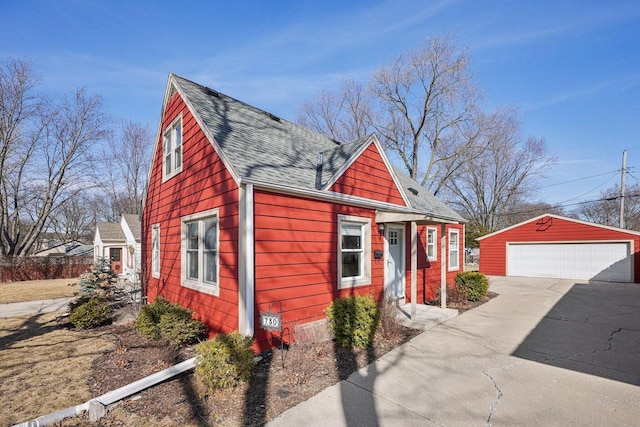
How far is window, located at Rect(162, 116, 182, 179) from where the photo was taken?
8.07 metres

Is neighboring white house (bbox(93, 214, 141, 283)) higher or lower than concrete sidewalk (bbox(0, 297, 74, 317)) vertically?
higher

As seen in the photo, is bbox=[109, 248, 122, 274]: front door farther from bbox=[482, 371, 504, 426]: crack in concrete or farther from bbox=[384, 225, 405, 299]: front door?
bbox=[482, 371, 504, 426]: crack in concrete

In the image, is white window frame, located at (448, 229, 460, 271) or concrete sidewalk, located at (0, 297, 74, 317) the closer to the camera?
concrete sidewalk, located at (0, 297, 74, 317)

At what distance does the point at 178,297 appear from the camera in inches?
301

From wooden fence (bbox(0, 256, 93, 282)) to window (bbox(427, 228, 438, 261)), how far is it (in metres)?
19.2

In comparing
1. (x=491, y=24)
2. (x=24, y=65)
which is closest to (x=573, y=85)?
(x=491, y=24)

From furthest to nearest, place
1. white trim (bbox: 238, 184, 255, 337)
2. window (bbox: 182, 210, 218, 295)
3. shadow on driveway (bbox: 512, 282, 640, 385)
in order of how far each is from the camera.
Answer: window (bbox: 182, 210, 218, 295), white trim (bbox: 238, 184, 255, 337), shadow on driveway (bbox: 512, 282, 640, 385)

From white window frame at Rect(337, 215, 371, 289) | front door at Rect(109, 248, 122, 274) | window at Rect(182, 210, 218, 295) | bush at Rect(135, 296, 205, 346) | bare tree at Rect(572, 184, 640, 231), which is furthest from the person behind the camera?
bare tree at Rect(572, 184, 640, 231)

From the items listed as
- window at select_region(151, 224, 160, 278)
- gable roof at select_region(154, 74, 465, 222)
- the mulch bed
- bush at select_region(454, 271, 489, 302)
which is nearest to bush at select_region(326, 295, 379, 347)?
the mulch bed

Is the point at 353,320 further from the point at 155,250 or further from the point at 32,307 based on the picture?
the point at 32,307

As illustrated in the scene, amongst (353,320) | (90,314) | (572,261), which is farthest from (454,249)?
(90,314)

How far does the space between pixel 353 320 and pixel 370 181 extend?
374 centimetres

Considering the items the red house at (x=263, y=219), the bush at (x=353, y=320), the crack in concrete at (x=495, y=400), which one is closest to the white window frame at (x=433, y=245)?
the red house at (x=263, y=219)

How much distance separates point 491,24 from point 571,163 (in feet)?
98.5
